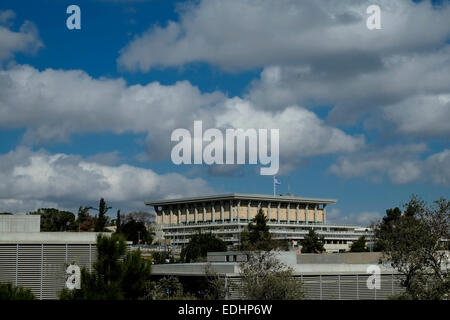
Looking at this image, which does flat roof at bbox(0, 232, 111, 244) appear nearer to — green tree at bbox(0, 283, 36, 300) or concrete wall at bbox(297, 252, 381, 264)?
green tree at bbox(0, 283, 36, 300)

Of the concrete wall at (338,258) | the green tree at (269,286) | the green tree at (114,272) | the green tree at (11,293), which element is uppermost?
the green tree at (114,272)

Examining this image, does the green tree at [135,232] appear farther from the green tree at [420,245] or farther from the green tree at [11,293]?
the green tree at [11,293]

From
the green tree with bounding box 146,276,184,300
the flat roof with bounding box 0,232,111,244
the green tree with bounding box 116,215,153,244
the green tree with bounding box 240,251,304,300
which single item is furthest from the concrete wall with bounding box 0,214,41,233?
the green tree with bounding box 116,215,153,244

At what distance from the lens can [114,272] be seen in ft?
79.5

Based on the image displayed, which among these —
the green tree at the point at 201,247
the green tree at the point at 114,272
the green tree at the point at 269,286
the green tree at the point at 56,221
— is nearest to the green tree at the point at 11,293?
the green tree at the point at 114,272

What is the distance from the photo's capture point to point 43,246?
4334cm

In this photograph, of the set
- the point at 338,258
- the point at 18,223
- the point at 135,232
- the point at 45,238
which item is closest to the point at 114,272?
the point at 45,238

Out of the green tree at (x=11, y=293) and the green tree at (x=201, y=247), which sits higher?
the green tree at (x=11, y=293)

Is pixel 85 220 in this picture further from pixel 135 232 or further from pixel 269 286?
pixel 269 286

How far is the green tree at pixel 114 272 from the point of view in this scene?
2422 centimetres

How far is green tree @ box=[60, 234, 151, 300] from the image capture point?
24219 mm

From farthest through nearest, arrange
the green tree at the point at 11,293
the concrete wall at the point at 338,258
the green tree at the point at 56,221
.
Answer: the green tree at the point at 56,221 → the concrete wall at the point at 338,258 → the green tree at the point at 11,293

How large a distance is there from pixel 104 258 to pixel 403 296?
14.8 meters

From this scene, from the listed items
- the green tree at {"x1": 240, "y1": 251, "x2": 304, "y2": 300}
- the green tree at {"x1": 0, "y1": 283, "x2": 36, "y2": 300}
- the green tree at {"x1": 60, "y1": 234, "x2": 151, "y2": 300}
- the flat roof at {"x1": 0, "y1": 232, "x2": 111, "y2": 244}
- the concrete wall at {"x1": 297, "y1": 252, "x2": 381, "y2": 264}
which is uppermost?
the flat roof at {"x1": 0, "y1": 232, "x2": 111, "y2": 244}
